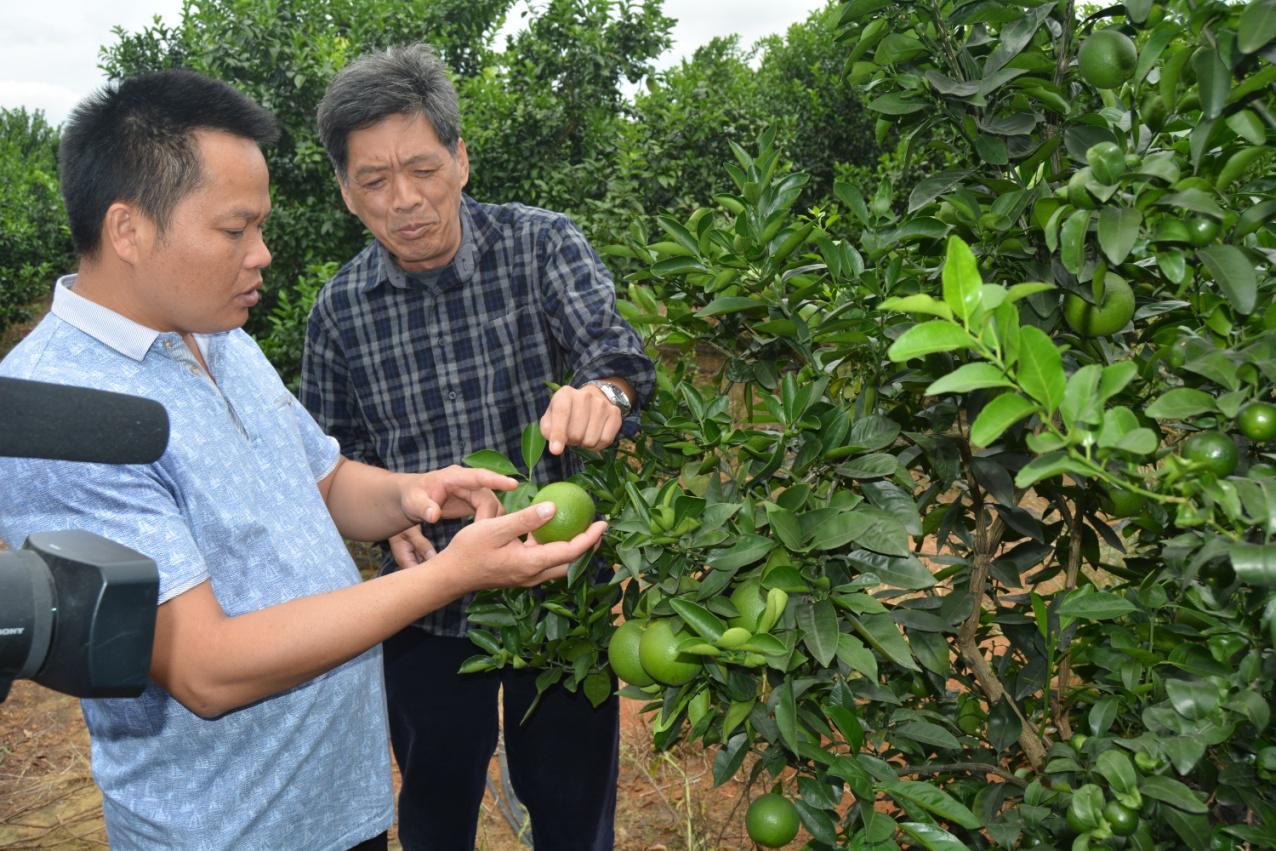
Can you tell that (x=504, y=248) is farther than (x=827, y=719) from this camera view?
Yes

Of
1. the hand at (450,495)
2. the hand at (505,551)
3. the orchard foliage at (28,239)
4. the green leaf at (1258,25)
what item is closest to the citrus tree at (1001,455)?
the green leaf at (1258,25)

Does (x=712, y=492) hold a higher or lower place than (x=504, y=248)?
lower

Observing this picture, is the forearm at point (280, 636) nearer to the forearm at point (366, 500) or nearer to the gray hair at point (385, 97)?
the forearm at point (366, 500)

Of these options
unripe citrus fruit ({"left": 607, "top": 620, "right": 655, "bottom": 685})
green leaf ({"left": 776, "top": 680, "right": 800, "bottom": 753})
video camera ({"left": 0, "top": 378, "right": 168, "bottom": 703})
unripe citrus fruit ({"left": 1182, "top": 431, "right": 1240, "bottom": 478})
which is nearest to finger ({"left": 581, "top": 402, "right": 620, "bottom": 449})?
unripe citrus fruit ({"left": 607, "top": 620, "right": 655, "bottom": 685})

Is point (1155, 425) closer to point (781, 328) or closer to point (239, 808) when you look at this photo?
point (781, 328)

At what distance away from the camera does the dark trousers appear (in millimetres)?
2457

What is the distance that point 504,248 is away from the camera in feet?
8.05

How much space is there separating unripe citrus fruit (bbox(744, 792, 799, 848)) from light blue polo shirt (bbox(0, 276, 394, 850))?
717 mm

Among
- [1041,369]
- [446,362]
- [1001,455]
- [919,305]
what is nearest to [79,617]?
[919,305]

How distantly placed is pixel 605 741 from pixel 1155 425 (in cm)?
152

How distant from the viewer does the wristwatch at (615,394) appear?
76.7 inches

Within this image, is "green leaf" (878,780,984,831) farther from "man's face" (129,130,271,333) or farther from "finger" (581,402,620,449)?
"man's face" (129,130,271,333)

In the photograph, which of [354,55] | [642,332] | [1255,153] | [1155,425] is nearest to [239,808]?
Answer: [642,332]

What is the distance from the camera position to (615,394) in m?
1.98
